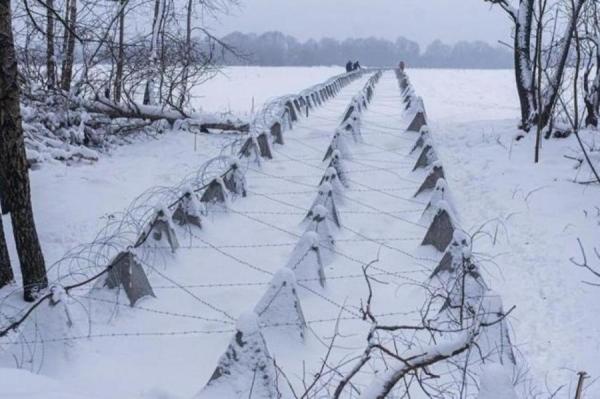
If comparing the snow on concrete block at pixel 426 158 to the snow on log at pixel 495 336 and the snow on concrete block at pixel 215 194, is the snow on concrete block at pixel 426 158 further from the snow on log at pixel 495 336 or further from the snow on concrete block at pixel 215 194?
the snow on log at pixel 495 336

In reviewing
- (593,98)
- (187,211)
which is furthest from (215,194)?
(593,98)

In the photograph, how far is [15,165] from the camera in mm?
4750

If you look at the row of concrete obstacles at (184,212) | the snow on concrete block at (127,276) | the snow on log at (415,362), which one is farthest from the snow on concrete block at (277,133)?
the snow on log at (415,362)

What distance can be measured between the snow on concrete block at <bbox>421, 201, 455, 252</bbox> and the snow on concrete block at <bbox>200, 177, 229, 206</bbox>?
2618mm

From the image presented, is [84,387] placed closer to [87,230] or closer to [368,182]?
[87,230]

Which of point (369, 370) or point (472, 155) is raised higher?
point (472, 155)

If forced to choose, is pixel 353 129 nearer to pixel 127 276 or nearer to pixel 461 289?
pixel 127 276

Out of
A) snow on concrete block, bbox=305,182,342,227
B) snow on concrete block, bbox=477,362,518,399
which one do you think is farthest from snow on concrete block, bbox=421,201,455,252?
snow on concrete block, bbox=477,362,518,399

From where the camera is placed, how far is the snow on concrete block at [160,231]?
18.2 ft

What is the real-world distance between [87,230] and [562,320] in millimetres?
5365

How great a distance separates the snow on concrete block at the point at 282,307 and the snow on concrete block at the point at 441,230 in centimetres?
226

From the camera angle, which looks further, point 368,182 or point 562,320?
point 368,182

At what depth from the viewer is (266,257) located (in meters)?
5.81

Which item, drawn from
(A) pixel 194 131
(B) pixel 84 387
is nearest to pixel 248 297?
(B) pixel 84 387
